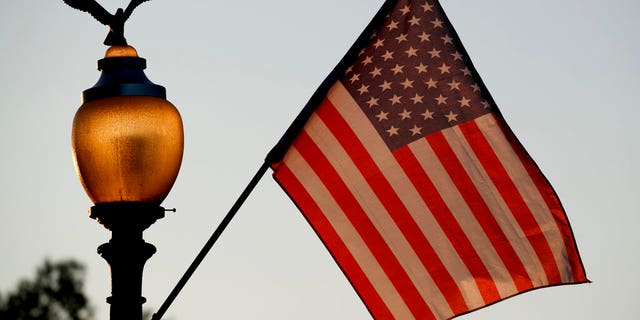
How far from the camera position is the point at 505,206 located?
27.4 feet

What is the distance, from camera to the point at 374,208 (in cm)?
823

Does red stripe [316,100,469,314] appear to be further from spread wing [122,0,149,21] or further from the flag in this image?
spread wing [122,0,149,21]

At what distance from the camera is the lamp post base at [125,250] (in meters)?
6.05

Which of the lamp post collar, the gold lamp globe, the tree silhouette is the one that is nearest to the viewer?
the gold lamp globe

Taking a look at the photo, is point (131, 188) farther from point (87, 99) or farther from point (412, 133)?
point (412, 133)

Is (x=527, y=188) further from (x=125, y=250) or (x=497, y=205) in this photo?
(x=125, y=250)

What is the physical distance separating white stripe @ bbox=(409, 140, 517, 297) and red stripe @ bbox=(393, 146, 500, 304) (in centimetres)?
2

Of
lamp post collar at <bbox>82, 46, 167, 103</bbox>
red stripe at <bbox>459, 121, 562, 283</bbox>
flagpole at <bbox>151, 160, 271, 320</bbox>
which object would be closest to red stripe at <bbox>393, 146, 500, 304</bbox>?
red stripe at <bbox>459, 121, 562, 283</bbox>

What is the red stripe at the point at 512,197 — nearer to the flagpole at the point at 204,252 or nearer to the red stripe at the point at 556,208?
the red stripe at the point at 556,208

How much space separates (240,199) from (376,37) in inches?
67.0

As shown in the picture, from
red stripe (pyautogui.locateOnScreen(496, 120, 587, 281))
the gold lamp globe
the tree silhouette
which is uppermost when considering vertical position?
the tree silhouette

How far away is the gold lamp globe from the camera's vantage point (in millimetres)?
6031

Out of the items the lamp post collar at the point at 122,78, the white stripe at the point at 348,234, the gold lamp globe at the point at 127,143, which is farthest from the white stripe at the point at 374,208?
the gold lamp globe at the point at 127,143

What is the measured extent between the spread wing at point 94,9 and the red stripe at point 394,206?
1878 millimetres
